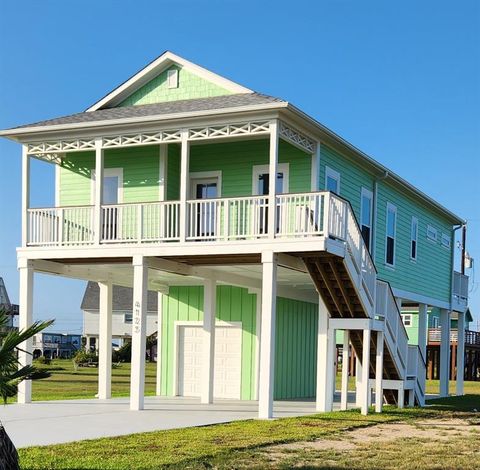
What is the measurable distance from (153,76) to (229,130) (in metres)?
5.53

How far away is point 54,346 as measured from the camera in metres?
77.3

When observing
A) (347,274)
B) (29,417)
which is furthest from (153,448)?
(347,274)

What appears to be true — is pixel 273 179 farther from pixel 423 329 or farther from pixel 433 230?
pixel 433 230

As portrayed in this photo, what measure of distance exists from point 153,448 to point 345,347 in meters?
8.70

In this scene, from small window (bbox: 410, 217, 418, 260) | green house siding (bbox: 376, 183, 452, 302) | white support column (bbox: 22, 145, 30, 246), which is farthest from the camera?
small window (bbox: 410, 217, 418, 260)

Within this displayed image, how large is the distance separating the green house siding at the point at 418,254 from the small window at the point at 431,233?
0.15 meters

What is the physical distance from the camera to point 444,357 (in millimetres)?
31688

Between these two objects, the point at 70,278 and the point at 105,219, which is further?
the point at 70,278

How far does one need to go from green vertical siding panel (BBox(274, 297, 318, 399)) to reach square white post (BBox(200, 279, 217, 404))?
3200 millimetres

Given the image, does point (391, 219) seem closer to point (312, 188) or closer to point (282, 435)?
point (312, 188)

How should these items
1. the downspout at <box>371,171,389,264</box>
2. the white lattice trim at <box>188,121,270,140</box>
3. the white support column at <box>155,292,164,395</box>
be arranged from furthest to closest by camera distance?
the white support column at <box>155,292,164,395</box> < the downspout at <box>371,171,389,264</box> < the white lattice trim at <box>188,121,270,140</box>

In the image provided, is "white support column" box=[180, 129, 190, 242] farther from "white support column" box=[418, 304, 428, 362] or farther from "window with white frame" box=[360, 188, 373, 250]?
"white support column" box=[418, 304, 428, 362]

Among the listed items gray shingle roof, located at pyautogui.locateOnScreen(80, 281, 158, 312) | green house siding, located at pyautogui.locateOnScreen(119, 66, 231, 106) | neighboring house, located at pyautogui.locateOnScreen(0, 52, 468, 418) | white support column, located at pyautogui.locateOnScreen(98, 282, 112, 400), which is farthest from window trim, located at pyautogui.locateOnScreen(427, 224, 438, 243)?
gray shingle roof, located at pyautogui.locateOnScreen(80, 281, 158, 312)

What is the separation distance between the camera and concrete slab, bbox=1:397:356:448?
1438cm
